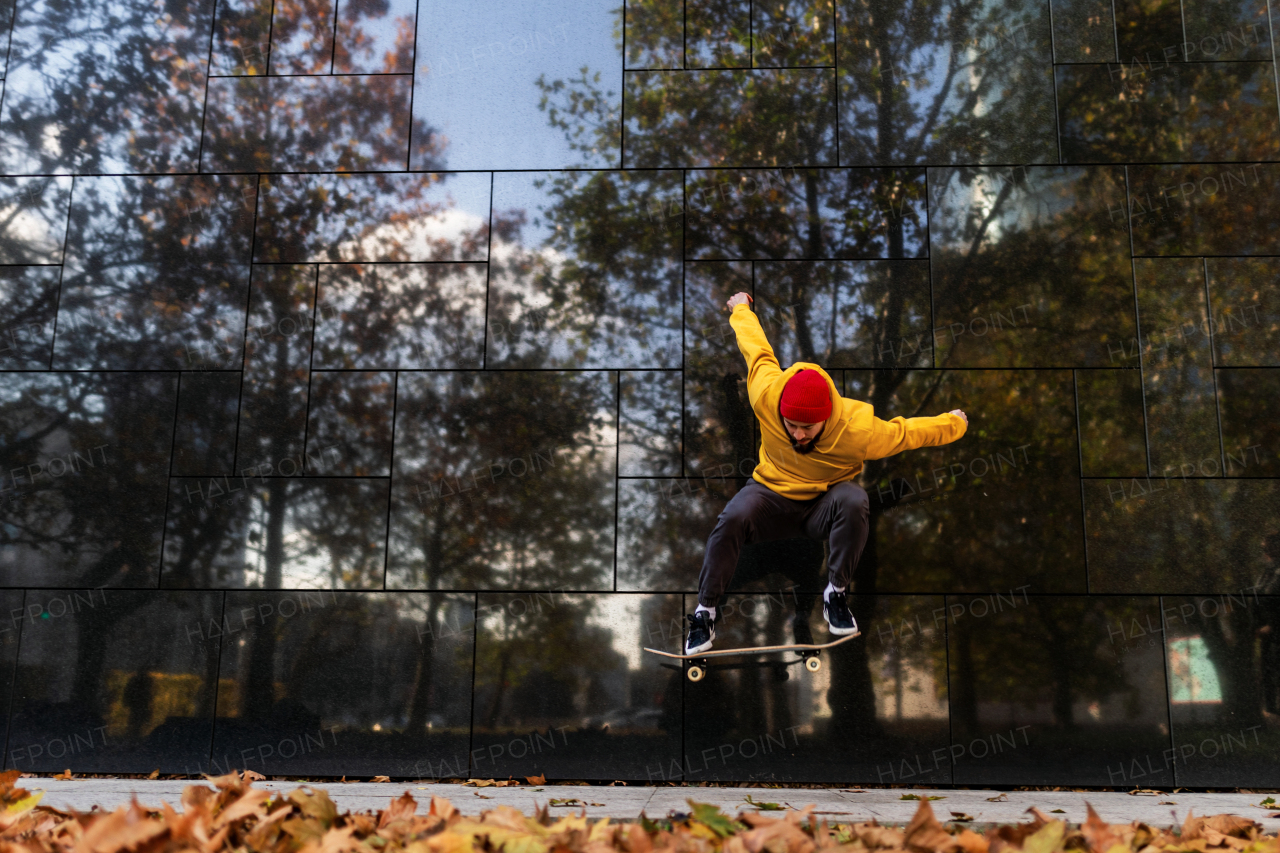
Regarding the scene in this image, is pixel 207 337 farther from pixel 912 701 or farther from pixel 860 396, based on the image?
pixel 912 701

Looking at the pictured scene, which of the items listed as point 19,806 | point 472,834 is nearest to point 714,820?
point 472,834

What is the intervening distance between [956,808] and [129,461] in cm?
586

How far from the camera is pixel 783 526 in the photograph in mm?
5199

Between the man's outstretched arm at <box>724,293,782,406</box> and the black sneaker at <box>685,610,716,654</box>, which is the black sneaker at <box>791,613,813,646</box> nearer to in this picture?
the black sneaker at <box>685,610,716,654</box>

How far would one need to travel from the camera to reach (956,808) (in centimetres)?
435

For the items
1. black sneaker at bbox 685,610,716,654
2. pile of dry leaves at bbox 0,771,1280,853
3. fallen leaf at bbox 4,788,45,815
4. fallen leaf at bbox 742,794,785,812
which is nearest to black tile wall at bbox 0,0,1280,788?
black sneaker at bbox 685,610,716,654

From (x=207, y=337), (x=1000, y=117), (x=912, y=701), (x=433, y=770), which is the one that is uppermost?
(x=1000, y=117)

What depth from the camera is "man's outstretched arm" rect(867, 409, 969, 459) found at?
5.00 metres

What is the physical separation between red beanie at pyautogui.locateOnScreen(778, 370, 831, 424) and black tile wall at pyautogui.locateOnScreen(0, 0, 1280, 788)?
0.82 m

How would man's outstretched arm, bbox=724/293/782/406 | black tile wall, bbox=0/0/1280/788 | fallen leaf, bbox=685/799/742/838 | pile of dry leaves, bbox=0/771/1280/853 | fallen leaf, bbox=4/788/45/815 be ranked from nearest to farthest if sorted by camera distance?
pile of dry leaves, bbox=0/771/1280/853
fallen leaf, bbox=685/799/742/838
fallen leaf, bbox=4/788/45/815
man's outstretched arm, bbox=724/293/782/406
black tile wall, bbox=0/0/1280/788

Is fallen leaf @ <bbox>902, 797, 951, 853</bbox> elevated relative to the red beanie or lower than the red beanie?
lower

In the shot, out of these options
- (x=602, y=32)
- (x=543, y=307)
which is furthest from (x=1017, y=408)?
(x=602, y=32)

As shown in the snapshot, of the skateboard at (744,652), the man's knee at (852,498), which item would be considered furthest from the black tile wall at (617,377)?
the man's knee at (852,498)

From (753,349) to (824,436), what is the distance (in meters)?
0.74
